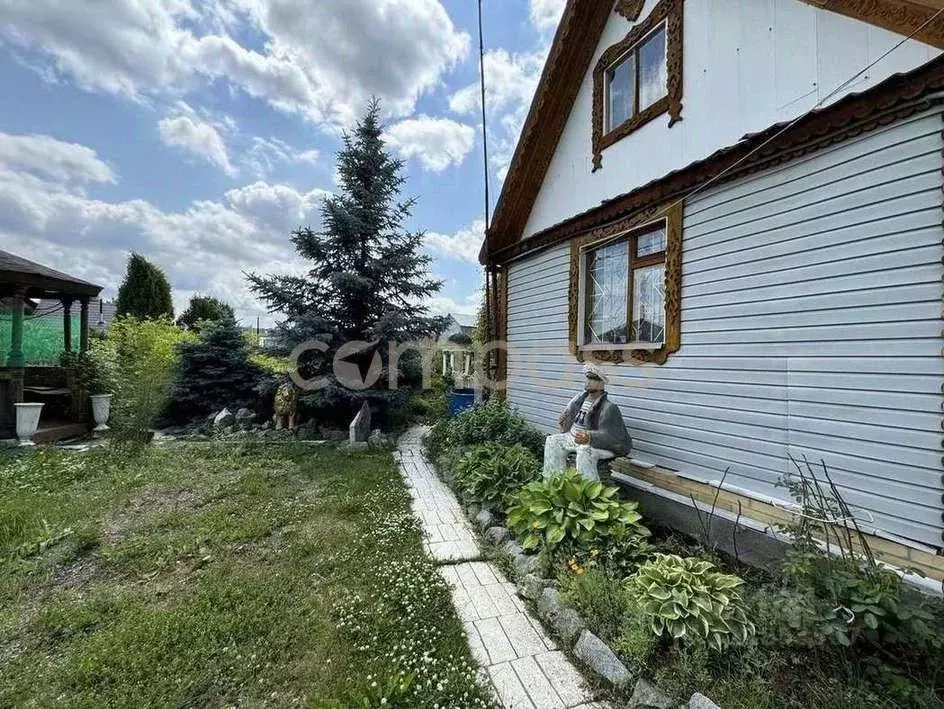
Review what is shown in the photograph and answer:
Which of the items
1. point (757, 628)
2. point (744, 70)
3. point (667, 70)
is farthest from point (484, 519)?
point (667, 70)

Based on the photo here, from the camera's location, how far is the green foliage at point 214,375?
846cm

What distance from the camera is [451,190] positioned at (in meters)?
8.77

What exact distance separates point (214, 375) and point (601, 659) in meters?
8.89

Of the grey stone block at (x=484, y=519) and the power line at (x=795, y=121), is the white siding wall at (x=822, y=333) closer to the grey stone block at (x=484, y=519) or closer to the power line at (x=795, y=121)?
the power line at (x=795, y=121)

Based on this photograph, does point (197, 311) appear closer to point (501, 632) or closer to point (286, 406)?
point (286, 406)

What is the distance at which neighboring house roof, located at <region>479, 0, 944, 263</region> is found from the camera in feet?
7.72

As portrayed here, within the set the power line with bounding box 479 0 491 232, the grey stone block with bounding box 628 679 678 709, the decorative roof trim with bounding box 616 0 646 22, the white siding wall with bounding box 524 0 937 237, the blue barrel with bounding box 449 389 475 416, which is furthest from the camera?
the blue barrel with bounding box 449 389 475 416

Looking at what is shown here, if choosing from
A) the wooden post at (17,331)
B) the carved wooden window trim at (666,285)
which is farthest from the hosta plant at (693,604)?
the wooden post at (17,331)

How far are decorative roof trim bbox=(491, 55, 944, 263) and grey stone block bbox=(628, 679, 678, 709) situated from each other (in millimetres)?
3481

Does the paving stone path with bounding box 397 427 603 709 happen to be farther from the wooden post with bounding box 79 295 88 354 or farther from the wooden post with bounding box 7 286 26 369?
the wooden post with bounding box 79 295 88 354

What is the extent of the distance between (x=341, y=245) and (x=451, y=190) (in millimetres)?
2607

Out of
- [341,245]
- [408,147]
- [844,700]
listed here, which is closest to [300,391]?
[341,245]

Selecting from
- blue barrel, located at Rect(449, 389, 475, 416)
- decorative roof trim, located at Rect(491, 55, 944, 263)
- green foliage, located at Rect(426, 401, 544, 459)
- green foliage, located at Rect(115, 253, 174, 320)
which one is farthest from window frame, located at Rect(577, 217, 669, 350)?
green foliage, located at Rect(115, 253, 174, 320)

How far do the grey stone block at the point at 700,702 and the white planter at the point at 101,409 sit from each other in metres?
10.2
